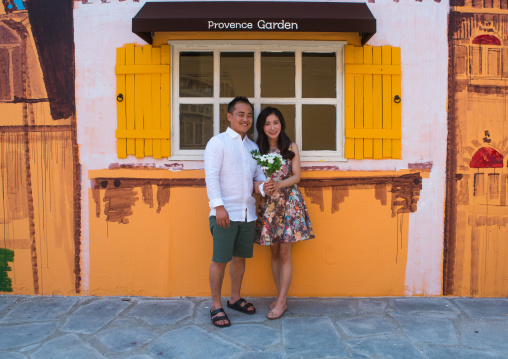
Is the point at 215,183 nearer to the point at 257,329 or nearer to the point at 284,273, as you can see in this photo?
the point at 284,273

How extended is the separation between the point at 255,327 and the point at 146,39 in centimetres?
294

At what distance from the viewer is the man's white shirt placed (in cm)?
364

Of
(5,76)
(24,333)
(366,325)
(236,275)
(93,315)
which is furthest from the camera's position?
(5,76)

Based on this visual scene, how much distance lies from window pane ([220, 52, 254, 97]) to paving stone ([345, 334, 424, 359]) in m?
2.60

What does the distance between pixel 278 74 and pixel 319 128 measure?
28.4 inches

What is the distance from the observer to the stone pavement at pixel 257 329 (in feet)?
10.6

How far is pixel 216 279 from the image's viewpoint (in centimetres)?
381

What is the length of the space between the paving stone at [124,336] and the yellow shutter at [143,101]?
1.67 meters

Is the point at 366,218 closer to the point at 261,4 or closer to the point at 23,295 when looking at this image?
the point at 261,4

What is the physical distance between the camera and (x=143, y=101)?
4273mm

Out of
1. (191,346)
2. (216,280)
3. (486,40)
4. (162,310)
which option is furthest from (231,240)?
(486,40)

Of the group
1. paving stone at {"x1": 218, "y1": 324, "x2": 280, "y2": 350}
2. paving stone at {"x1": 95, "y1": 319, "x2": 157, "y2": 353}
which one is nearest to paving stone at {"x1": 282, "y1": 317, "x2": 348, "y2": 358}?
paving stone at {"x1": 218, "y1": 324, "x2": 280, "y2": 350}

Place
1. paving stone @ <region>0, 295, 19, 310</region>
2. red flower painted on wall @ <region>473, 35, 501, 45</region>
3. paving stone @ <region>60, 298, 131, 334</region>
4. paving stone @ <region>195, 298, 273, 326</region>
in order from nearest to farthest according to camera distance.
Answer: paving stone @ <region>60, 298, 131, 334</region> → paving stone @ <region>195, 298, 273, 326</region> → paving stone @ <region>0, 295, 19, 310</region> → red flower painted on wall @ <region>473, 35, 501, 45</region>

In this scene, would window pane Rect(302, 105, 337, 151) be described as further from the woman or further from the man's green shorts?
the man's green shorts
